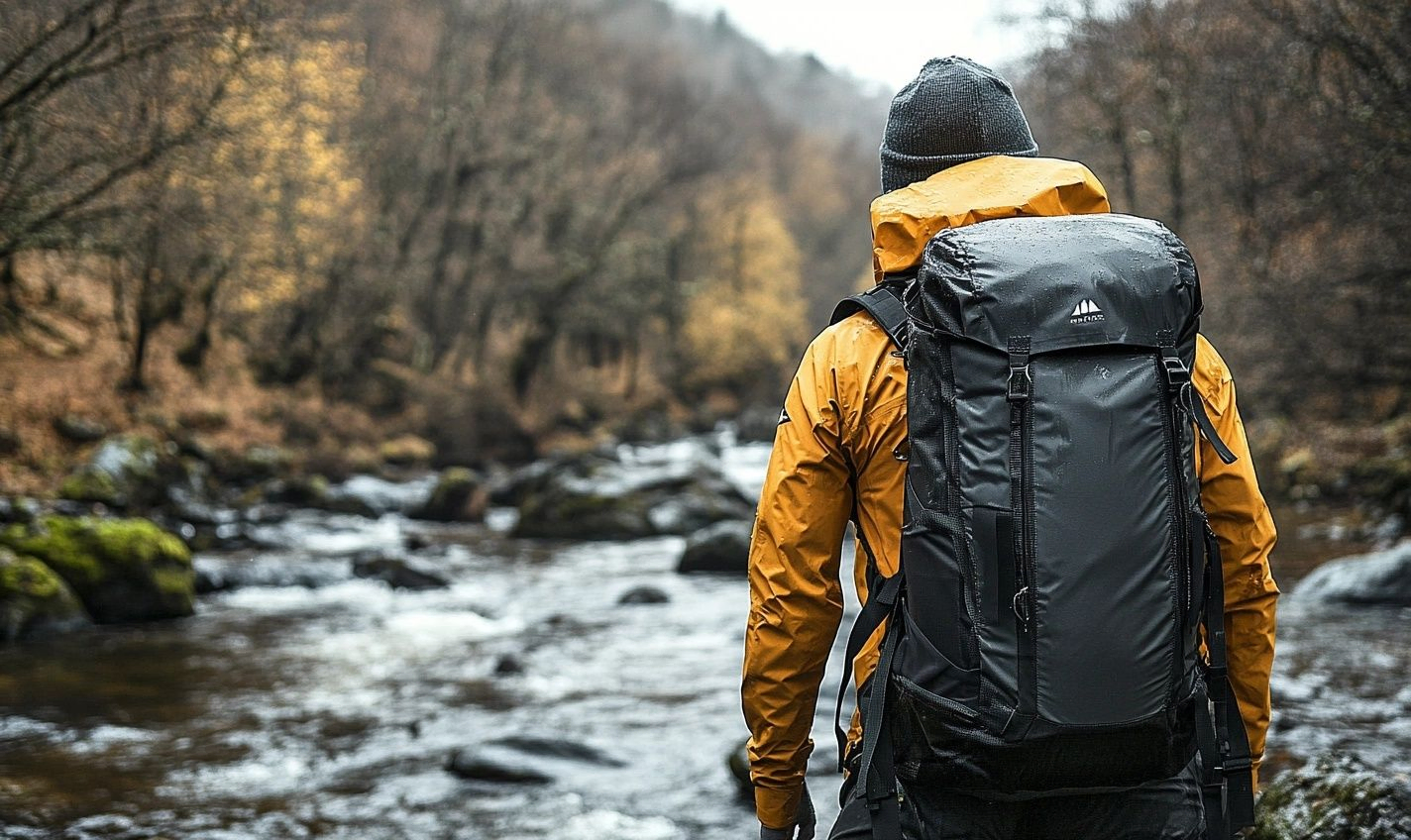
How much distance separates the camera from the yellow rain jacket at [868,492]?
93.7 inches

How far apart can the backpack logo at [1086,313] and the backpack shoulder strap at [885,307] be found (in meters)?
0.32

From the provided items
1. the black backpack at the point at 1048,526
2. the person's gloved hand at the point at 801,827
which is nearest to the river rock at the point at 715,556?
the person's gloved hand at the point at 801,827

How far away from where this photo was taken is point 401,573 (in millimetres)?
15008

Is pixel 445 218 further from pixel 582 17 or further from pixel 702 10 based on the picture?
pixel 702 10

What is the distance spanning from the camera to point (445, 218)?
3422 cm

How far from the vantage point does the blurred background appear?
8.19 meters

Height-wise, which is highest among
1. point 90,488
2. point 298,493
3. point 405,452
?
point 90,488

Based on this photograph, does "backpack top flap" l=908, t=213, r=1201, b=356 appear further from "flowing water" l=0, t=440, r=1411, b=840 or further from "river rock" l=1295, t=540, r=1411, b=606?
"river rock" l=1295, t=540, r=1411, b=606

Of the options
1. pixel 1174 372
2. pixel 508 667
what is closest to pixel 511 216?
pixel 508 667

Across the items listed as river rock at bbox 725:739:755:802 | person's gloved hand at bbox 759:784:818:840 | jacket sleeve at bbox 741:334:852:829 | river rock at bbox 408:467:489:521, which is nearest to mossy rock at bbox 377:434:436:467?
river rock at bbox 408:467:489:521

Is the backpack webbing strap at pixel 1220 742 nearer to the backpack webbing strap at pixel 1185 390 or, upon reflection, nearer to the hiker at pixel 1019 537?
the hiker at pixel 1019 537

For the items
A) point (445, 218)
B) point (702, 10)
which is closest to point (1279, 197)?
point (445, 218)

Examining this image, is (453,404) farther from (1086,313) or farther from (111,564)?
(1086,313)

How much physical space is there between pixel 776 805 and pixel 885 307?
40.6 inches
